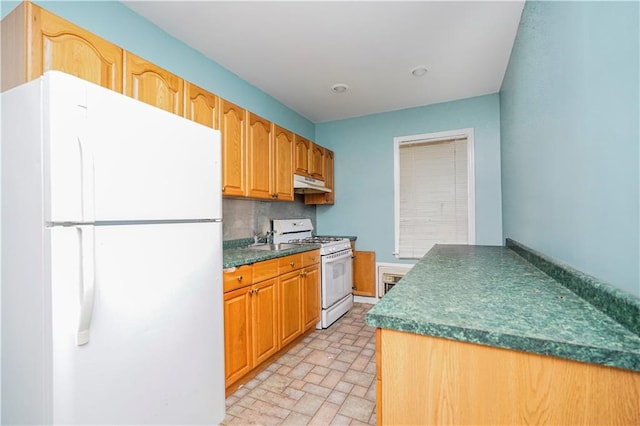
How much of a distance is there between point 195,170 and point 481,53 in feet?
8.02

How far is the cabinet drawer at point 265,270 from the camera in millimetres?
2053

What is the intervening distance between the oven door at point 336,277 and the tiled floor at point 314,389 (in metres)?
0.46

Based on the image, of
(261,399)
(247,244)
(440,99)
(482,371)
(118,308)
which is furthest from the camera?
(440,99)

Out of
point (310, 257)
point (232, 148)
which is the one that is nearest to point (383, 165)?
point (310, 257)

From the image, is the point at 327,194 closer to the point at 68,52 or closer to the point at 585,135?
the point at 68,52

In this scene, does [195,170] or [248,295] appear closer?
[195,170]

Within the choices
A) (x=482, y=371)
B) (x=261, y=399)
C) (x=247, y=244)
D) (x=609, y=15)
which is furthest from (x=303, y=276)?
(x=609, y=15)

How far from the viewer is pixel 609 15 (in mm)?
824

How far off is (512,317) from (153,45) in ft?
8.20

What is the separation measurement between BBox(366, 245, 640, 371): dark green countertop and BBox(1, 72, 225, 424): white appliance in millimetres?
942

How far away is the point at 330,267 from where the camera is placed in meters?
3.02

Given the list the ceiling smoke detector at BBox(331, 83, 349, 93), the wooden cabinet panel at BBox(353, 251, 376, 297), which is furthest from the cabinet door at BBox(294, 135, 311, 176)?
the wooden cabinet panel at BBox(353, 251, 376, 297)

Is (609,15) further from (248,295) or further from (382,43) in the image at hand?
(248,295)

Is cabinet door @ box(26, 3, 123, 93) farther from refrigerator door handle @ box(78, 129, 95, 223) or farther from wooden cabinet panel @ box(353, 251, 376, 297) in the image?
wooden cabinet panel @ box(353, 251, 376, 297)
